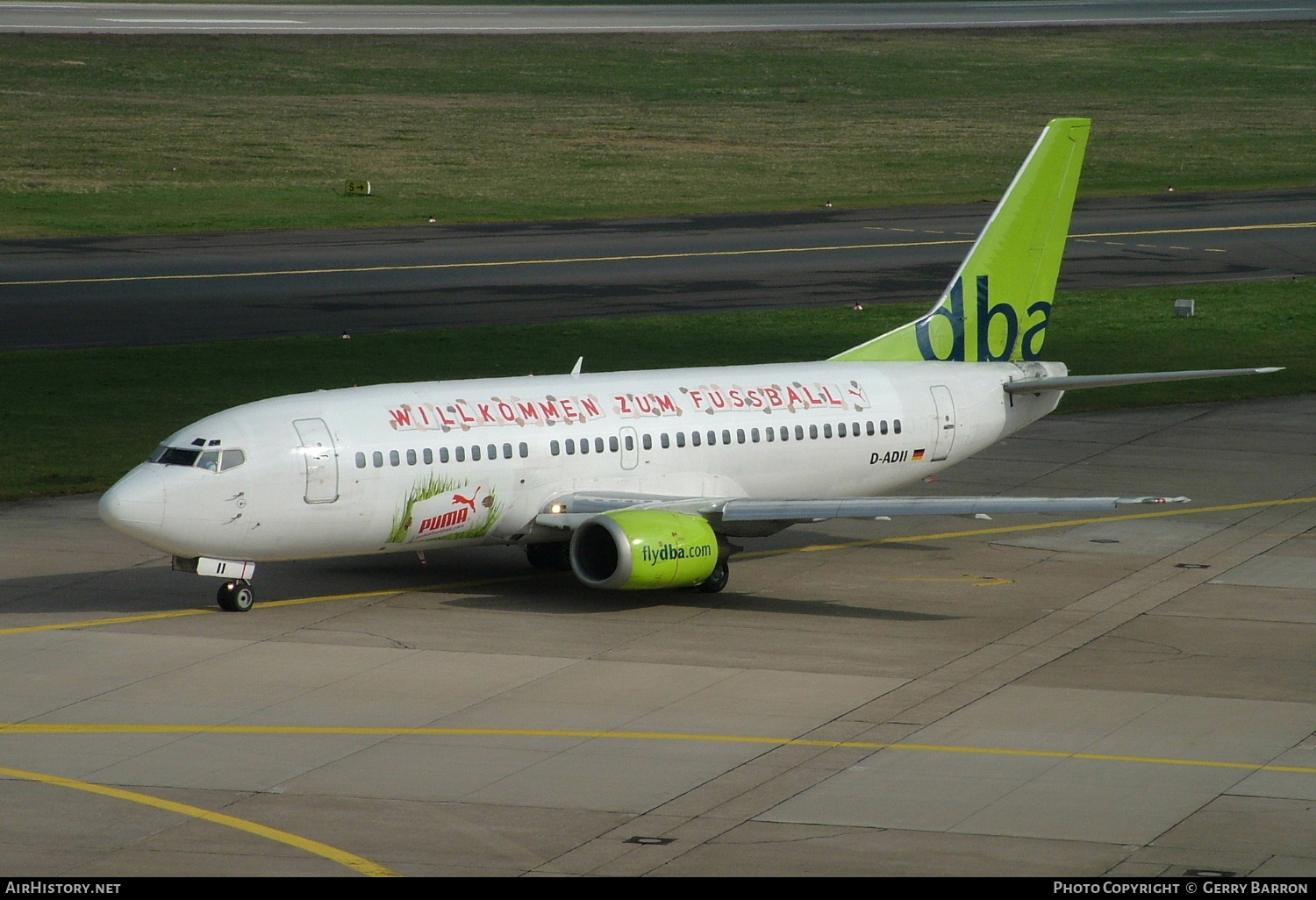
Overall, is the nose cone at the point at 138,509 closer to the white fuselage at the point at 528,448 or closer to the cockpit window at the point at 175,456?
the white fuselage at the point at 528,448

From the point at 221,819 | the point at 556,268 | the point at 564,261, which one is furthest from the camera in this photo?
the point at 564,261

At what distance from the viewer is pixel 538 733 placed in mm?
30062

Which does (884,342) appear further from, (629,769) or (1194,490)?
(629,769)

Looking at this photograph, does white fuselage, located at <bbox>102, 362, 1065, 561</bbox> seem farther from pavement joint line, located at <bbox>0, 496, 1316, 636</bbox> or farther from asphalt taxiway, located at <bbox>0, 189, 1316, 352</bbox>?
asphalt taxiway, located at <bbox>0, 189, 1316, 352</bbox>

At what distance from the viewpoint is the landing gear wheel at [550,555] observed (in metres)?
41.1

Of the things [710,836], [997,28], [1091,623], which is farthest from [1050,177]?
[997,28]

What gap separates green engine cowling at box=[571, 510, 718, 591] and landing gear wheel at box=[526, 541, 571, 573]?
2955mm

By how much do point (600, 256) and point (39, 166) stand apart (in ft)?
116

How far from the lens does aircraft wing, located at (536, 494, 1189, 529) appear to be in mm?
36375

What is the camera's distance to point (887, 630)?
120 ft

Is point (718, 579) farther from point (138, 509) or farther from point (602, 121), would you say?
point (602, 121)

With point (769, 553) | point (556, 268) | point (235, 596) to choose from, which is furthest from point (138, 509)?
point (556, 268)

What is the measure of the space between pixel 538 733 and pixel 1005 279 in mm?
20450

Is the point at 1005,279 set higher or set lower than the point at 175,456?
higher
